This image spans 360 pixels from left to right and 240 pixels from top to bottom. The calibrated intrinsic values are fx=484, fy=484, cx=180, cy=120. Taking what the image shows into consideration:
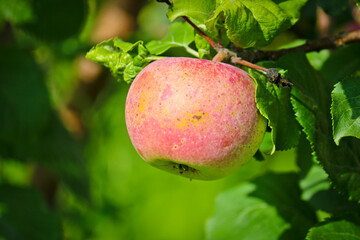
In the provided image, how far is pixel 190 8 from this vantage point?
2.28ft

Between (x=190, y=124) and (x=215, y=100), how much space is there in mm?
46

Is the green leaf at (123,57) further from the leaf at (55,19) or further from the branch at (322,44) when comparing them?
the leaf at (55,19)

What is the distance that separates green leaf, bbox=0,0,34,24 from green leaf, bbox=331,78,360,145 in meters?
1.14

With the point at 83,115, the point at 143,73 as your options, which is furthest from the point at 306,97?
the point at 83,115

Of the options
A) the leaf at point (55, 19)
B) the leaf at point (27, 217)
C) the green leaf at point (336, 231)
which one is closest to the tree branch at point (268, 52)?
the green leaf at point (336, 231)

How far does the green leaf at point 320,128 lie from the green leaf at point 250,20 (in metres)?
0.08

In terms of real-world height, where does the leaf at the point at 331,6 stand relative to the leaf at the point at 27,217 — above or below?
above

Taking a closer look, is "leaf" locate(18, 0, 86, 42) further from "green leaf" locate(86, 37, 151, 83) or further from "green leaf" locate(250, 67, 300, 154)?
"green leaf" locate(250, 67, 300, 154)

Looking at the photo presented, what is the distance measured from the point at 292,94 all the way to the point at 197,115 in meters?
0.18

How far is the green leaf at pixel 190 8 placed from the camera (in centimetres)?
69

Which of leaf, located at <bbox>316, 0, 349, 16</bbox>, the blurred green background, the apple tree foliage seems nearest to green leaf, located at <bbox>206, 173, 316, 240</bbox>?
the apple tree foliage

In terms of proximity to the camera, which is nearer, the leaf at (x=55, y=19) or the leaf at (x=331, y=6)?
the leaf at (x=331, y=6)

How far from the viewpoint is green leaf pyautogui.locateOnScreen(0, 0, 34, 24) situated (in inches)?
60.7

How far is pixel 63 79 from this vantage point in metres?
2.91
